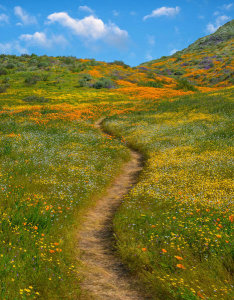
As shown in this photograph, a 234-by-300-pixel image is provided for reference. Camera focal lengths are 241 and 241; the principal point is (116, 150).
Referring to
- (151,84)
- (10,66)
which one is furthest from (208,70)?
(10,66)

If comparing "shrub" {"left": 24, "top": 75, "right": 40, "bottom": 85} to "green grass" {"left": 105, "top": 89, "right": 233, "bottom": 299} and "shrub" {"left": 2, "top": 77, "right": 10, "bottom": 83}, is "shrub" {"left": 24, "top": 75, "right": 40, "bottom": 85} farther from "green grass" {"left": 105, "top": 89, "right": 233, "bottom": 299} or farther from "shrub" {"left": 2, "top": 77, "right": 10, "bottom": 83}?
"green grass" {"left": 105, "top": 89, "right": 233, "bottom": 299}

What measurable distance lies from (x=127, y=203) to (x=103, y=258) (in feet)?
10.1

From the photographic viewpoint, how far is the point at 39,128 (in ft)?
71.5

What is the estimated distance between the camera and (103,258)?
6.47 meters

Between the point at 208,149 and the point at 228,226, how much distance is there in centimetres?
960

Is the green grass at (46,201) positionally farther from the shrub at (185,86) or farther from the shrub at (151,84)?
the shrub at (151,84)

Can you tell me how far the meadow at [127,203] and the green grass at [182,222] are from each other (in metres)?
0.03

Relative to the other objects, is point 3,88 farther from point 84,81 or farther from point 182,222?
point 182,222

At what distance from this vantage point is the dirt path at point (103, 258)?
16.8 ft

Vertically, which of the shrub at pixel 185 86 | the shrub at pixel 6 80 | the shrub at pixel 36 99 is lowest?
the shrub at pixel 36 99

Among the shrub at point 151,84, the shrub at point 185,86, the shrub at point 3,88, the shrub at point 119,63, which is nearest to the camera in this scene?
the shrub at point 3,88

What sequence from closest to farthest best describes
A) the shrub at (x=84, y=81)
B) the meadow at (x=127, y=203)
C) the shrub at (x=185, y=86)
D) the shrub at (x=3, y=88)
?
the meadow at (x=127, y=203)
the shrub at (x=3, y=88)
the shrub at (x=84, y=81)
the shrub at (x=185, y=86)

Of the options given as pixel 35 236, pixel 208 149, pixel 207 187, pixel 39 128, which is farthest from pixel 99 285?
pixel 39 128

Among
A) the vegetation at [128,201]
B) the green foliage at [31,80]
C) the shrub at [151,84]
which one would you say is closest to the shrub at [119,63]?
the shrub at [151,84]
